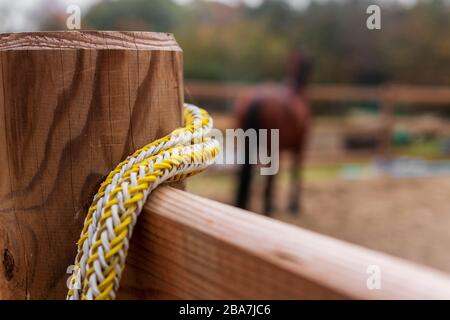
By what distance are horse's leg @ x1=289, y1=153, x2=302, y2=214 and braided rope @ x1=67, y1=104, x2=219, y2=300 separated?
4.85 m

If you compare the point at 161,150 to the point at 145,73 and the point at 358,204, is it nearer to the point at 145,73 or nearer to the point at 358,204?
the point at 145,73

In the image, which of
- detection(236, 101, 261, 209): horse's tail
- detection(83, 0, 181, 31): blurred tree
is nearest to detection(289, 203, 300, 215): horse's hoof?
detection(236, 101, 261, 209): horse's tail

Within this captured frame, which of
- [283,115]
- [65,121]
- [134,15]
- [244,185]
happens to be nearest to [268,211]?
[244,185]

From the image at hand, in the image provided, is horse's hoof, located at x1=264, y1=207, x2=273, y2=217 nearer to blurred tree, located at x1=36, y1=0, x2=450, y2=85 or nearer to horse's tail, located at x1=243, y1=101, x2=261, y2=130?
horse's tail, located at x1=243, y1=101, x2=261, y2=130

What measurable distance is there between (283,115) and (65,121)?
15.5ft

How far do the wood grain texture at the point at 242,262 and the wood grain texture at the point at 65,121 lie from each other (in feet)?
0.29

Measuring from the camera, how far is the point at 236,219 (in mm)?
448

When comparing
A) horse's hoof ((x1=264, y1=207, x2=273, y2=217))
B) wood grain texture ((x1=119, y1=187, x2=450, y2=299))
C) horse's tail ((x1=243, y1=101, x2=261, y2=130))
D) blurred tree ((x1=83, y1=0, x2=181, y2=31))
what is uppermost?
blurred tree ((x1=83, y1=0, x2=181, y2=31))

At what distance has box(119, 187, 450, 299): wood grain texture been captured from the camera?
0.35 meters

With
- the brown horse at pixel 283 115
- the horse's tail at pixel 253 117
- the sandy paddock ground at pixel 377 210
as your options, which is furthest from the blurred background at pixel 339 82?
the horse's tail at pixel 253 117

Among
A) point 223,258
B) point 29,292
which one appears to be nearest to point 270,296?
point 223,258

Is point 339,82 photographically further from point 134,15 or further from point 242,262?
point 242,262

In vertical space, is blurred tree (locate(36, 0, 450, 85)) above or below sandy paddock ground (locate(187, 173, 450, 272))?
above

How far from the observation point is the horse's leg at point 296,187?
5388mm
